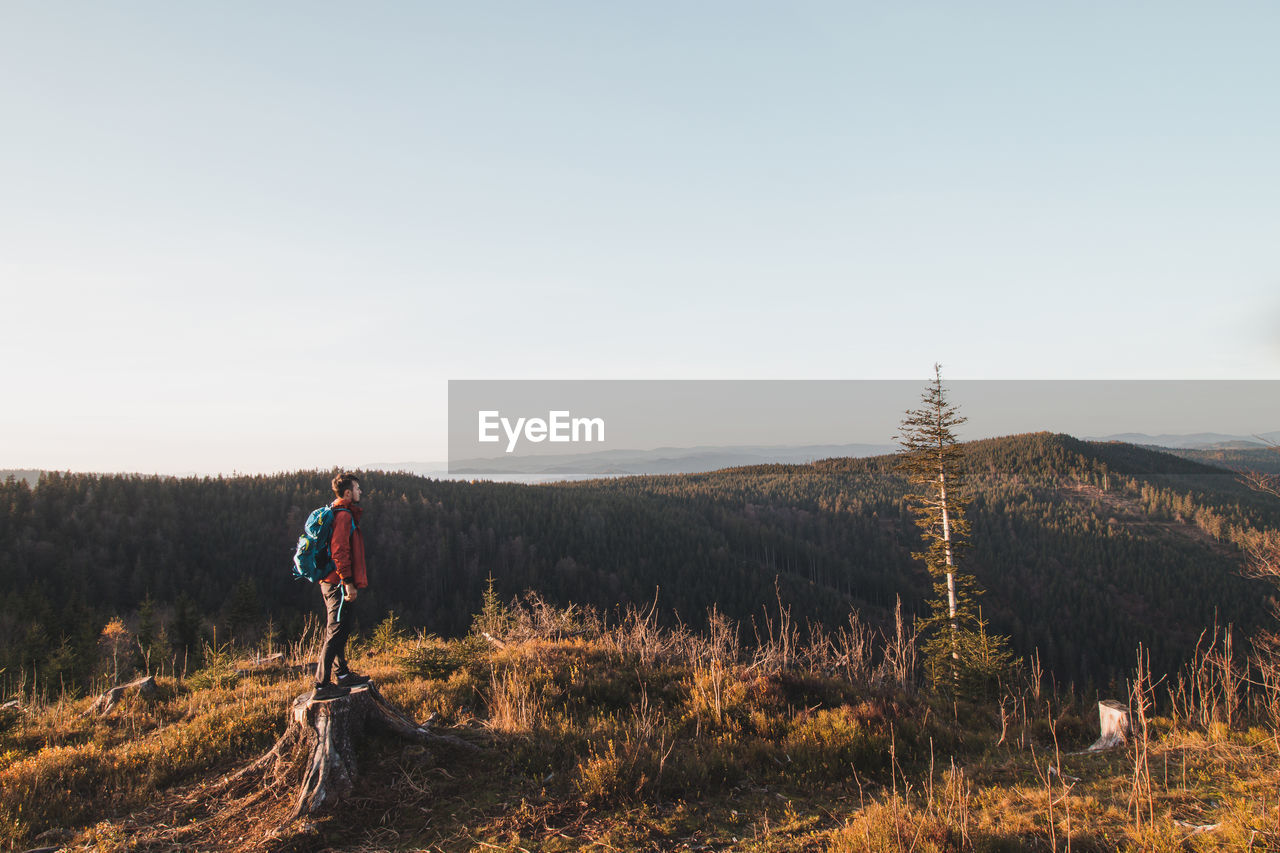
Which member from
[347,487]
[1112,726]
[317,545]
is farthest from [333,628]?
[1112,726]

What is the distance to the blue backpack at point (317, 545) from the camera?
22.6 ft

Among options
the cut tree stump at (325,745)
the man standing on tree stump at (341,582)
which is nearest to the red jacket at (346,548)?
the man standing on tree stump at (341,582)

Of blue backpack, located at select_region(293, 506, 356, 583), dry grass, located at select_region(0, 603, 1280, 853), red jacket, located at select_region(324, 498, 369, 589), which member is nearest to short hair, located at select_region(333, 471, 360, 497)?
red jacket, located at select_region(324, 498, 369, 589)

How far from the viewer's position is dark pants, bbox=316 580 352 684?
274 inches

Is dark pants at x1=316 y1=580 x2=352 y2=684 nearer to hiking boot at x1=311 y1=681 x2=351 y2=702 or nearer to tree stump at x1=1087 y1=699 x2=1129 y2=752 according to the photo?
hiking boot at x1=311 y1=681 x2=351 y2=702

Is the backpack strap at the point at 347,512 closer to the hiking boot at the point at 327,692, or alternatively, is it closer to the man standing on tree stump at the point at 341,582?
the man standing on tree stump at the point at 341,582

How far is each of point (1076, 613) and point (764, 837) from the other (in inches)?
5650

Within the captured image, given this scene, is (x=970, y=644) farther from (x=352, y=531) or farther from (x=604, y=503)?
(x=604, y=503)

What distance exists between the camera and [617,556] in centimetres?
10425

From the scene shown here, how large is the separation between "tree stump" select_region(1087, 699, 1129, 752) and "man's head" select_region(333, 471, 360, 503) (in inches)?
448

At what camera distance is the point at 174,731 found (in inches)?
283

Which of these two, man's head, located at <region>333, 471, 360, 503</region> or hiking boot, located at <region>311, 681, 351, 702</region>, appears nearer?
hiking boot, located at <region>311, 681, 351, 702</region>

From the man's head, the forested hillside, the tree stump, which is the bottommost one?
the forested hillside

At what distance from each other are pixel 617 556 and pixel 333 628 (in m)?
99.6
